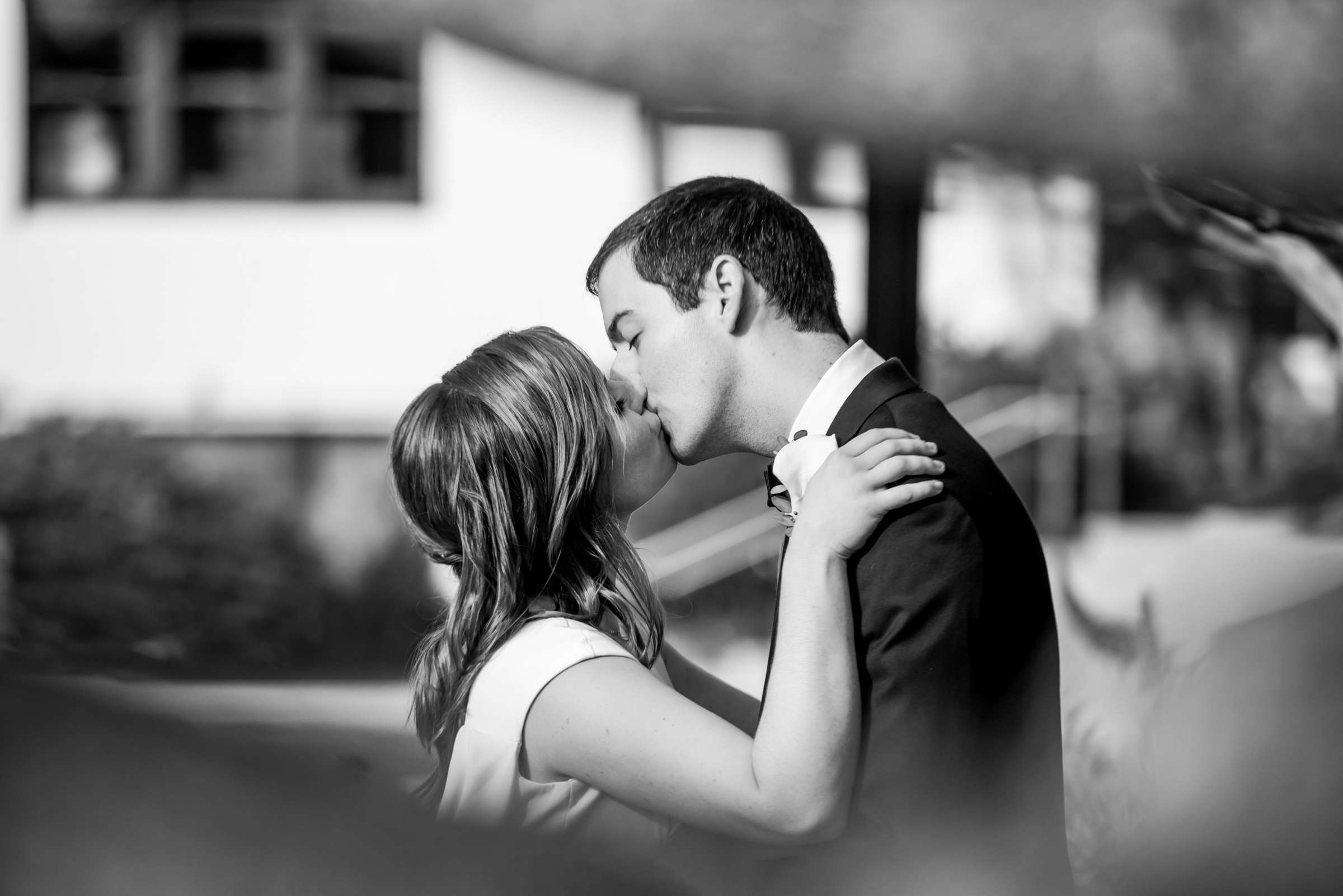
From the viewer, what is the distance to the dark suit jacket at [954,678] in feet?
4.29

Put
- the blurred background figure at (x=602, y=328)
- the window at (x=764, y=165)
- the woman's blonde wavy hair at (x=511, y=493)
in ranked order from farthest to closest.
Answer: the window at (x=764, y=165)
the woman's blonde wavy hair at (x=511, y=493)
the blurred background figure at (x=602, y=328)

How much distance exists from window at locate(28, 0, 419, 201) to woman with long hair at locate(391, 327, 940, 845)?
24.3 feet

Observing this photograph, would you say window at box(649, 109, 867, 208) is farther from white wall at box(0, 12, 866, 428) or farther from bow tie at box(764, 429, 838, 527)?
white wall at box(0, 12, 866, 428)

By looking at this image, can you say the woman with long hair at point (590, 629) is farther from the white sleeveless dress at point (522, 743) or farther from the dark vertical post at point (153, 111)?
the dark vertical post at point (153, 111)

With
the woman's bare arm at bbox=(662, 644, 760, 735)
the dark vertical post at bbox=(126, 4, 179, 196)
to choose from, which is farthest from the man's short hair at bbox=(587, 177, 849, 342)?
the dark vertical post at bbox=(126, 4, 179, 196)

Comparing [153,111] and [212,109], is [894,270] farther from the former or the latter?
[153,111]

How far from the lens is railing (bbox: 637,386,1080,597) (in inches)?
250

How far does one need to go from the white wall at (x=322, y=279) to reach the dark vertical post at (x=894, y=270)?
5.77 m

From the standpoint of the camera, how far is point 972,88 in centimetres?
71

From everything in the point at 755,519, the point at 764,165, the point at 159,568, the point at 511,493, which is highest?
the point at 764,165

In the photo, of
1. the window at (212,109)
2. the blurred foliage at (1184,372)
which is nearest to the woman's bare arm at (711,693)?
the blurred foliage at (1184,372)

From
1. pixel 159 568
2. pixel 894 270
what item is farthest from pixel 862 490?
pixel 159 568

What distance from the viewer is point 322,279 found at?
28.6 feet

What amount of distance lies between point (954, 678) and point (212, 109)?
9023mm
